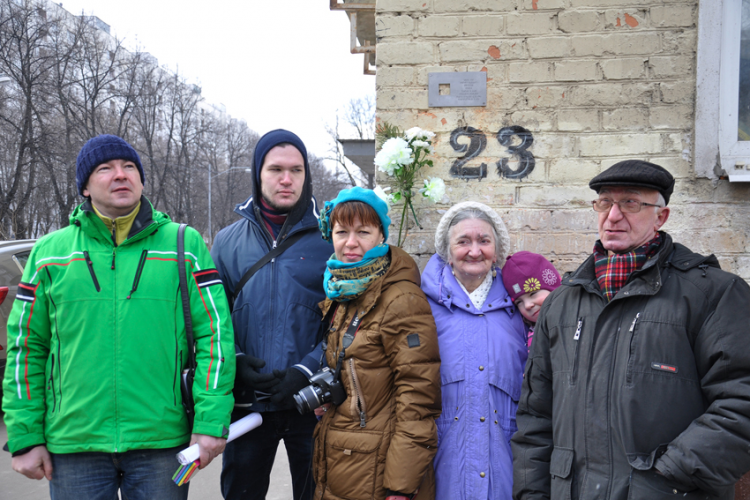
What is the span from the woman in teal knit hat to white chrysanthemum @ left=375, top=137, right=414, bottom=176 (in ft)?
2.78

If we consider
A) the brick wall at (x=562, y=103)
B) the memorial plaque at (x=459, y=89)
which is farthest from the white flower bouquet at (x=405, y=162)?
the memorial plaque at (x=459, y=89)

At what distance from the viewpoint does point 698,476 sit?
4.62 ft

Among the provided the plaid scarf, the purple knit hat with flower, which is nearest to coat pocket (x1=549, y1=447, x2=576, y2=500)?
the plaid scarf

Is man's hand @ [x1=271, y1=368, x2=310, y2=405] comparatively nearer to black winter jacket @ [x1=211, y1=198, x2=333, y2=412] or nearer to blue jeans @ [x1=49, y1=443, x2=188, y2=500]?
black winter jacket @ [x1=211, y1=198, x2=333, y2=412]

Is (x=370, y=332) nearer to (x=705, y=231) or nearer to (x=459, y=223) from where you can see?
(x=459, y=223)

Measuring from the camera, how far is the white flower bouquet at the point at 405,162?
3100mm

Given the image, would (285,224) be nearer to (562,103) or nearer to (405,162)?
(405,162)

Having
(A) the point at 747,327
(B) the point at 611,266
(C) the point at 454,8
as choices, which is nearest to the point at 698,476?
(A) the point at 747,327

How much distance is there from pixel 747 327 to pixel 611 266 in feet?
1.40

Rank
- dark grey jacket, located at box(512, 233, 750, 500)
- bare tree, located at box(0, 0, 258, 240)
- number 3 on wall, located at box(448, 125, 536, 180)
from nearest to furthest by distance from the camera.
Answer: dark grey jacket, located at box(512, 233, 750, 500) → number 3 on wall, located at box(448, 125, 536, 180) → bare tree, located at box(0, 0, 258, 240)

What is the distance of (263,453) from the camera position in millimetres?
2438

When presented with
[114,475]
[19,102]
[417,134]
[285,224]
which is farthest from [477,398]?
[19,102]

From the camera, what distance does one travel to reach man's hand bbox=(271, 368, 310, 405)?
2205 millimetres

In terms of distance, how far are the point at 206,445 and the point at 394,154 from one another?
6.31ft
